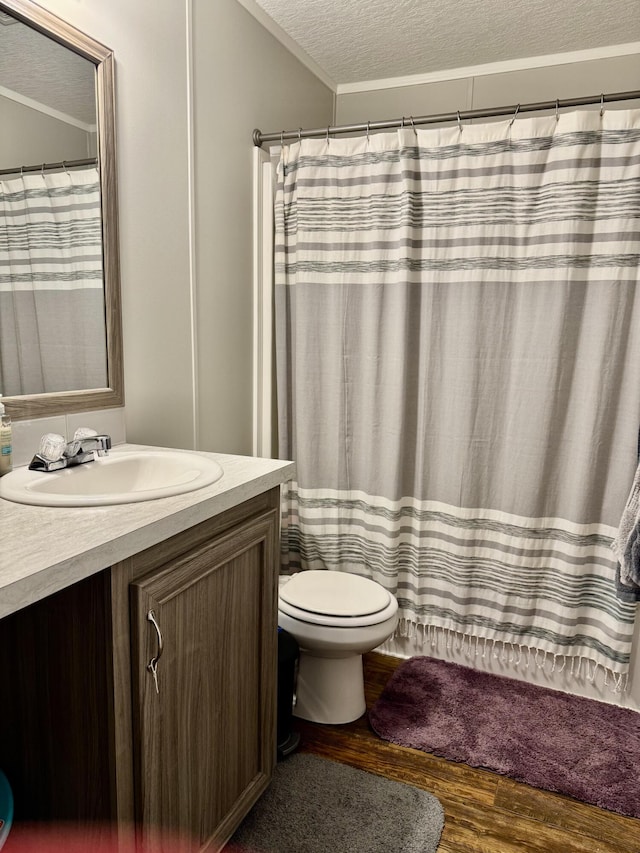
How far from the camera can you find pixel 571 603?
6.89 feet

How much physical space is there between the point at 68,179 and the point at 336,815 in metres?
1.77

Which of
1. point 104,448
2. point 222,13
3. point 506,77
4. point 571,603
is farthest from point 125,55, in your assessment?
point 571,603

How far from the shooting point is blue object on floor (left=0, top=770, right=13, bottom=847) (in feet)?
3.47

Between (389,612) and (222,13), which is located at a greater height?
(222,13)

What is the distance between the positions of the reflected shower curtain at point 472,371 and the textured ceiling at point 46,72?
849mm

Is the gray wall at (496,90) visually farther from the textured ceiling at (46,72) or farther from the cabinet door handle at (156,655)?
the cabinet door handle at (156,655)

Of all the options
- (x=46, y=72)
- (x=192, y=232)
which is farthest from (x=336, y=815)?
(x=46, y=72)

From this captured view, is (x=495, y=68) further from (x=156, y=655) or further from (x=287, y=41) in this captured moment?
(x=156, y=655)

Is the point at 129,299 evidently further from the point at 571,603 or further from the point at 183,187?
the point at 571,603

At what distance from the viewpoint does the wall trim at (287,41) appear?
7.07 feet

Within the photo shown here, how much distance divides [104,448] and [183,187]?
3.00ft

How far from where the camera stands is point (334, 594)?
2.02 metres

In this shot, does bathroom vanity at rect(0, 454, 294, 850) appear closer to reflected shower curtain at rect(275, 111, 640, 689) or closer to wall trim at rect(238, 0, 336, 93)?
reflected shower curtain at rect(275, 111, 640, 689)

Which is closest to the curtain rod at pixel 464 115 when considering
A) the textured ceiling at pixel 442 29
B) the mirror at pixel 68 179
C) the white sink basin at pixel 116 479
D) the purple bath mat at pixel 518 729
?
the textured ceiling at pixel 442 29
